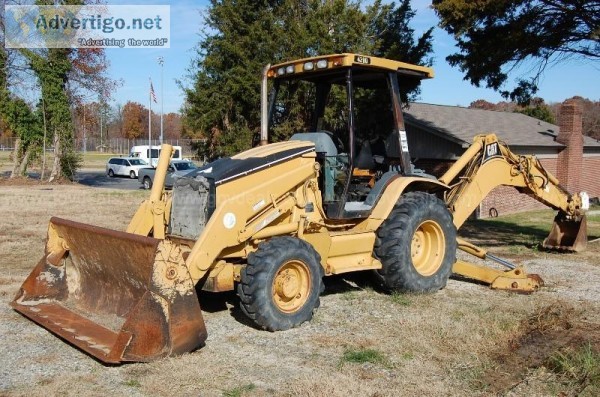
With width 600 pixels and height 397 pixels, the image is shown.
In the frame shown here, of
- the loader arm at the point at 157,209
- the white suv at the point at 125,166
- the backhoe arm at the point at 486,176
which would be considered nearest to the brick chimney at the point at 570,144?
the backhoe arm at the point at 486,176

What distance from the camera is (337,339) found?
6.28m

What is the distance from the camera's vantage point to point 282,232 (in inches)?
264

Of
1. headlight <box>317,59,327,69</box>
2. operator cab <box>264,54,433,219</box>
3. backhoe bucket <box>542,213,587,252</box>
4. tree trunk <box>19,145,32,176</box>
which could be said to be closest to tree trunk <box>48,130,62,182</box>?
tree trunk <box>19,145,32,176</box>

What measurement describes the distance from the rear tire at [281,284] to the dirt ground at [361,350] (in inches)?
7.8

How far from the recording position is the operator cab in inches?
290

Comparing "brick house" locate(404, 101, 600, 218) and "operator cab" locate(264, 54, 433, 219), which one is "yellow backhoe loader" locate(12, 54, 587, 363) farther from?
"brick house" locate(404, 101, 600, 218)

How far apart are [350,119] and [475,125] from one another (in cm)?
1781

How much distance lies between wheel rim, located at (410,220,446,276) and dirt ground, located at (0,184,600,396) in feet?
A: 1.24

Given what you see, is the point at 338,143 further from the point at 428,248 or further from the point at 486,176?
the point at 486,176

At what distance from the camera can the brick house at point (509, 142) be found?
20828 mm

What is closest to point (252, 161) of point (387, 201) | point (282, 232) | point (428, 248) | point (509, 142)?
point (282, 232)

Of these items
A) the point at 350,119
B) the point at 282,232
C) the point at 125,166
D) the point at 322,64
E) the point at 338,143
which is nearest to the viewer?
the point at 282,232

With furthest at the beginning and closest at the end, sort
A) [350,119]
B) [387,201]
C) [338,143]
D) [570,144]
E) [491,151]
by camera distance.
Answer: [570,144] < [491,151] < [338,143] < [387,201] < [350,119]

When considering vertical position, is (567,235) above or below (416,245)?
below
